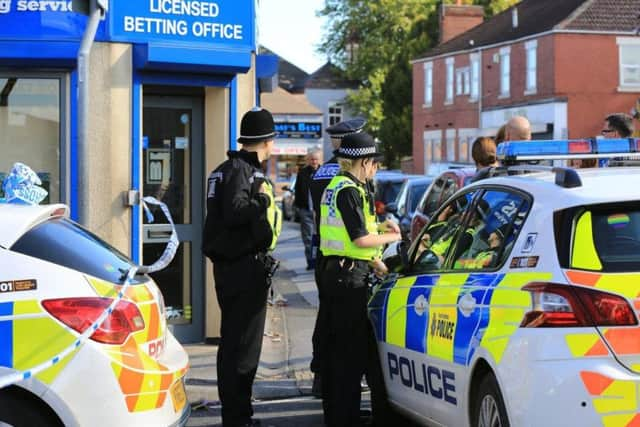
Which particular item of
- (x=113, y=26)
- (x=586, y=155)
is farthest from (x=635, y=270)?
(x=113, y=26)

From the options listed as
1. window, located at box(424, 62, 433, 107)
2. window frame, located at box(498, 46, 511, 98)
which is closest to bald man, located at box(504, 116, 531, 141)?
window frame, located at box(498, 46, 511, 98)

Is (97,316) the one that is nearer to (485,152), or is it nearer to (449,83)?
(485,152)

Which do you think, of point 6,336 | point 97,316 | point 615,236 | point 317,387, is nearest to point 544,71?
point 317,387

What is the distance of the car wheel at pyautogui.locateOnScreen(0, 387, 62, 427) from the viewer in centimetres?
477

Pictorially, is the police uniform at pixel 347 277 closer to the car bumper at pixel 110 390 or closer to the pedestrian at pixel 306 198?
the car bumper at pixel 110 390

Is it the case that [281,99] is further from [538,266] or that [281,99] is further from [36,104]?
[538,266]

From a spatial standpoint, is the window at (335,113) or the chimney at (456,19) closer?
the chimney at (456,19)

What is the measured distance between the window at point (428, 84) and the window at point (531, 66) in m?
12.3

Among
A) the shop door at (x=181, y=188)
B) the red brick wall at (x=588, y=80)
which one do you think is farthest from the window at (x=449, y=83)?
the shop door at (x=181, y=188)

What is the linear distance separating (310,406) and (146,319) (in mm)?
3014

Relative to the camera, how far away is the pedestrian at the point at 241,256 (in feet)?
22.6

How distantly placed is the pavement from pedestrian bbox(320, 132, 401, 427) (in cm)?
135

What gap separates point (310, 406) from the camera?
804 cm

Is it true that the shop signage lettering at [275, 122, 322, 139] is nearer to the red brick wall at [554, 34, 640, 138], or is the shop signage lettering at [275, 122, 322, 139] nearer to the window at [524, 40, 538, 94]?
the red brick wall at [554, 34, 640, 138]
